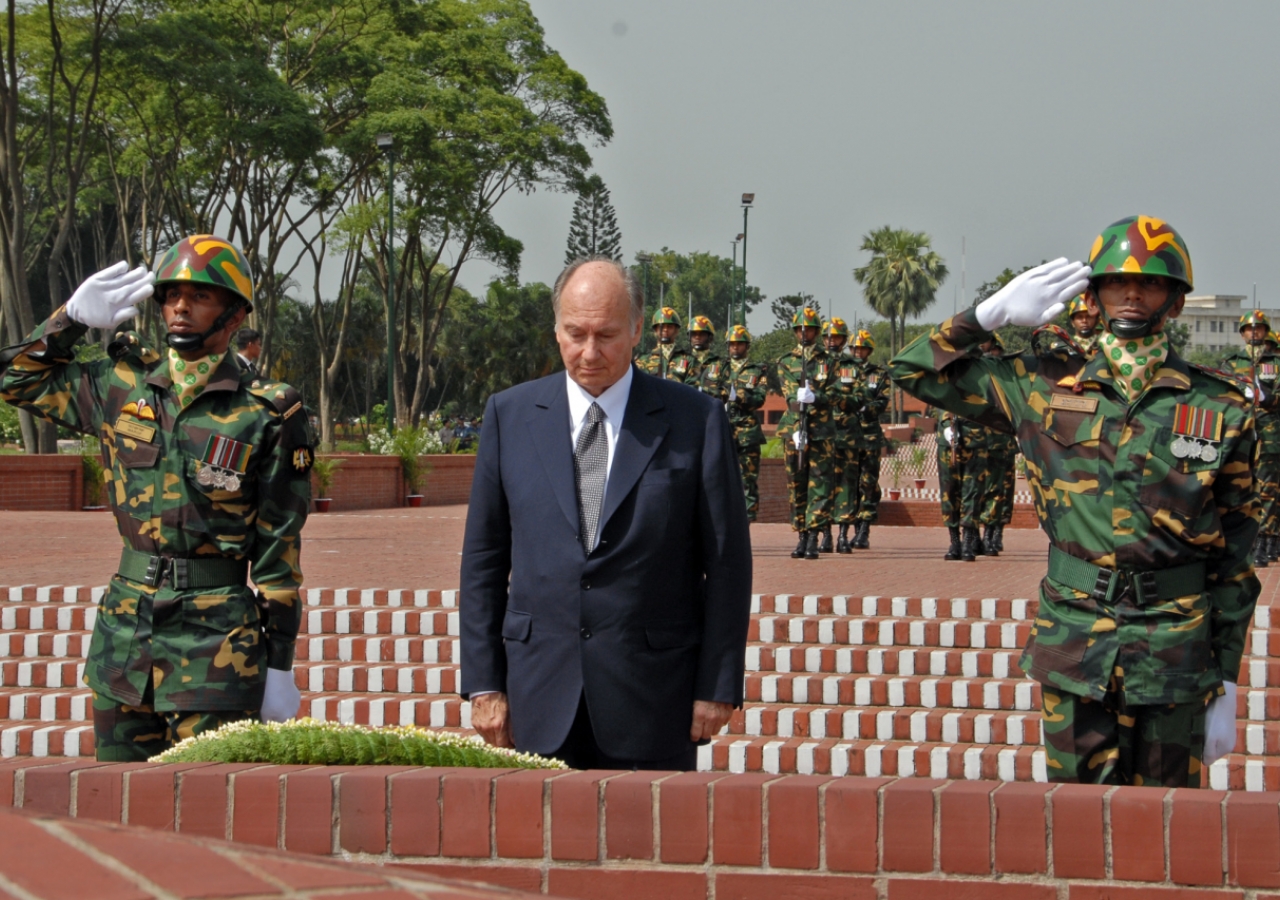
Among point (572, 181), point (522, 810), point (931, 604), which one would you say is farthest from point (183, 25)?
point (522, 810)

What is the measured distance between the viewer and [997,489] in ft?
47.1

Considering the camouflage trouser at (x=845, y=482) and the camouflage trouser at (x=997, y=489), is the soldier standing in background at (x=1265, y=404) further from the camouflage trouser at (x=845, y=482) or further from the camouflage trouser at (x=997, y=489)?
the camouflage trouser at (x=845, y=482)

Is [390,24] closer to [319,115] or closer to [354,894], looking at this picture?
[319,115]

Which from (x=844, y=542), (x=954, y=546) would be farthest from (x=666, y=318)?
(x=954, y=546)

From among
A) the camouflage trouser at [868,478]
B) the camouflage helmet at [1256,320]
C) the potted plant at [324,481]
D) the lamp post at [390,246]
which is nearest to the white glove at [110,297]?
the camouflage helmet at [1256,320]

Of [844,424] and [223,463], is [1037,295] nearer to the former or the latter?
[223,463]

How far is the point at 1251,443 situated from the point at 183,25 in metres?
28.2

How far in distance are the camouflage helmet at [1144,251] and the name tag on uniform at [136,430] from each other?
9.26ft

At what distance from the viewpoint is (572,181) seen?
3816 cm

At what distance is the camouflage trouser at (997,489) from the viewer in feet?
45.7

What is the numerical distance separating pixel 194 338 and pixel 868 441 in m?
11.8

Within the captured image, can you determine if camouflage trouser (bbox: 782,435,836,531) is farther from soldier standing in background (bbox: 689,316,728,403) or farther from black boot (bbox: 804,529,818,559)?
soldier standing in background (bbox: 689,316,728,403)

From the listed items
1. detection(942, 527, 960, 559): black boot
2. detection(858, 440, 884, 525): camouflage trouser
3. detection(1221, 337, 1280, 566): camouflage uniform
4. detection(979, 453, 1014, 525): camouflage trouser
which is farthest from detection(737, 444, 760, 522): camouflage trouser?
detection(1221, 337, 1280, 566): camouflage uniform

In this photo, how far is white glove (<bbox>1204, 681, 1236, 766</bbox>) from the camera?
4.04m
